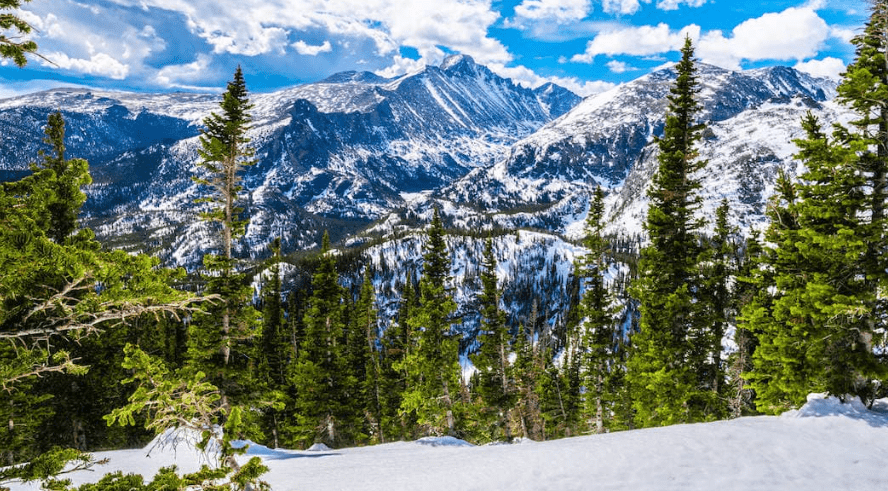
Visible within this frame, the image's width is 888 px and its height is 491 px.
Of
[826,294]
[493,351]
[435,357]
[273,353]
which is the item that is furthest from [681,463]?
[273,353]

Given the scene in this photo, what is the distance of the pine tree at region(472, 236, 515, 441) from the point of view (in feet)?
91.0

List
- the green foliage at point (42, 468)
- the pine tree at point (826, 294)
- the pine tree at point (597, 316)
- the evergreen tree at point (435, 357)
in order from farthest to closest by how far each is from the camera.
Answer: the pine tree at point (597, 316), the evergreen tree at point (435, 357), the pine tree at point (826, 294), the green foliage at point (42, 468)

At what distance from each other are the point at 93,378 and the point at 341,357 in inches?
670

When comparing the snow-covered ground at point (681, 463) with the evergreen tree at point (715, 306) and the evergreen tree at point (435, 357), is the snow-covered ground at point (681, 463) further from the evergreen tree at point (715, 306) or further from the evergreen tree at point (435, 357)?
the evergreen tree at point (435, 357)

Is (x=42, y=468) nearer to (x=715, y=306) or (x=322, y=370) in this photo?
(x=715, y=306)

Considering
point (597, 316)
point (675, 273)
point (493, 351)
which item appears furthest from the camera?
point (493, 351)

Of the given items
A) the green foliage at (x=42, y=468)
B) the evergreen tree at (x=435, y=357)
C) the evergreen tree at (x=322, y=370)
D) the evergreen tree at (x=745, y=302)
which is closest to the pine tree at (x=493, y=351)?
the evergreen tree at (x=435, y=357)

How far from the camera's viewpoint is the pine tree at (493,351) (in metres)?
27.7

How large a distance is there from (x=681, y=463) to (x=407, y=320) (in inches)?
685

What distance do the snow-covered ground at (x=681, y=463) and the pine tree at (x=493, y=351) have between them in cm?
1532

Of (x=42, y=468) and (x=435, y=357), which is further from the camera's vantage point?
(x=435, y=357)

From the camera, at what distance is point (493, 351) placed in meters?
29.3

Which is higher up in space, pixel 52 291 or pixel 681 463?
pixel 52 291

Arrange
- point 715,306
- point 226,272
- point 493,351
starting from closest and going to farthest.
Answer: point 226,272 < point 715,306 < point 493,351
